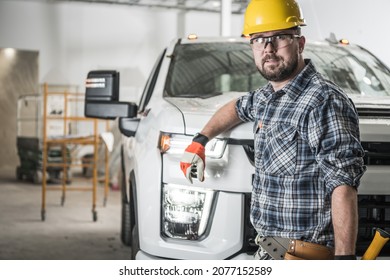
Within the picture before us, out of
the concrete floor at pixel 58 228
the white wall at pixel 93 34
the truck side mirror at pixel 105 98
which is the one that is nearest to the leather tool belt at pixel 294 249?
the truck side mirror at pixel 105 98

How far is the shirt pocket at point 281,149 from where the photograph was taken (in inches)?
77.0

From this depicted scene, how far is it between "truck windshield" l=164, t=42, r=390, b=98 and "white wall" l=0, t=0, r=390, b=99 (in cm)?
890

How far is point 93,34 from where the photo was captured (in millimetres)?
12781

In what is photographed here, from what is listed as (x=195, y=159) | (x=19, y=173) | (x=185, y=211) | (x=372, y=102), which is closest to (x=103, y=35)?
(x=19, y=173)

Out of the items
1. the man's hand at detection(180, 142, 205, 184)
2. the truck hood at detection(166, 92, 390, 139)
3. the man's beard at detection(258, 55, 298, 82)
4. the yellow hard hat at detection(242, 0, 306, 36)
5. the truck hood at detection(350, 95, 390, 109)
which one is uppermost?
the yellow hard hat at detection(242, 0, 306, 36)

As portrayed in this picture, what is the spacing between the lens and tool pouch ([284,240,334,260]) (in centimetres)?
199

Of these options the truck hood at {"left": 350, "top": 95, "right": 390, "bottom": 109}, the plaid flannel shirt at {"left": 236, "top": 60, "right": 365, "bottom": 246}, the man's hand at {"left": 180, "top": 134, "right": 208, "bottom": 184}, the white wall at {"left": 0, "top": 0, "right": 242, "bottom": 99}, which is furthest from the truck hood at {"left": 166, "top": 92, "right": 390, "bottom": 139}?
the white wall at {"left": 0, "top": 0, "right": 242, "bottom": 99}

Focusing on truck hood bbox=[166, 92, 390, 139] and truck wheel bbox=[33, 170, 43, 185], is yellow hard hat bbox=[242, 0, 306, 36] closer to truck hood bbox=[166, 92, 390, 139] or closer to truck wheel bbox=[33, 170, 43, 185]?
truck hood bbox=[166, 92, 390, 139]

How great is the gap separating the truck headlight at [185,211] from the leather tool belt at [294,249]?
0.37 m

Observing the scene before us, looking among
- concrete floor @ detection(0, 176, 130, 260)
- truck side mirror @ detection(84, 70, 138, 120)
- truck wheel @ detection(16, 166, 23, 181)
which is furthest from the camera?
truck wheel @ detection(16, 166, 23, 181)

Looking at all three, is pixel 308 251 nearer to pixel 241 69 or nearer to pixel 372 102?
pixel 372 102

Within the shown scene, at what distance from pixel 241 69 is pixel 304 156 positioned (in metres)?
1.70

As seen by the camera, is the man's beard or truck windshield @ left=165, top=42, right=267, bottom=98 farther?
truck windshield @ left=165, top=42, right=267, bottom=98
